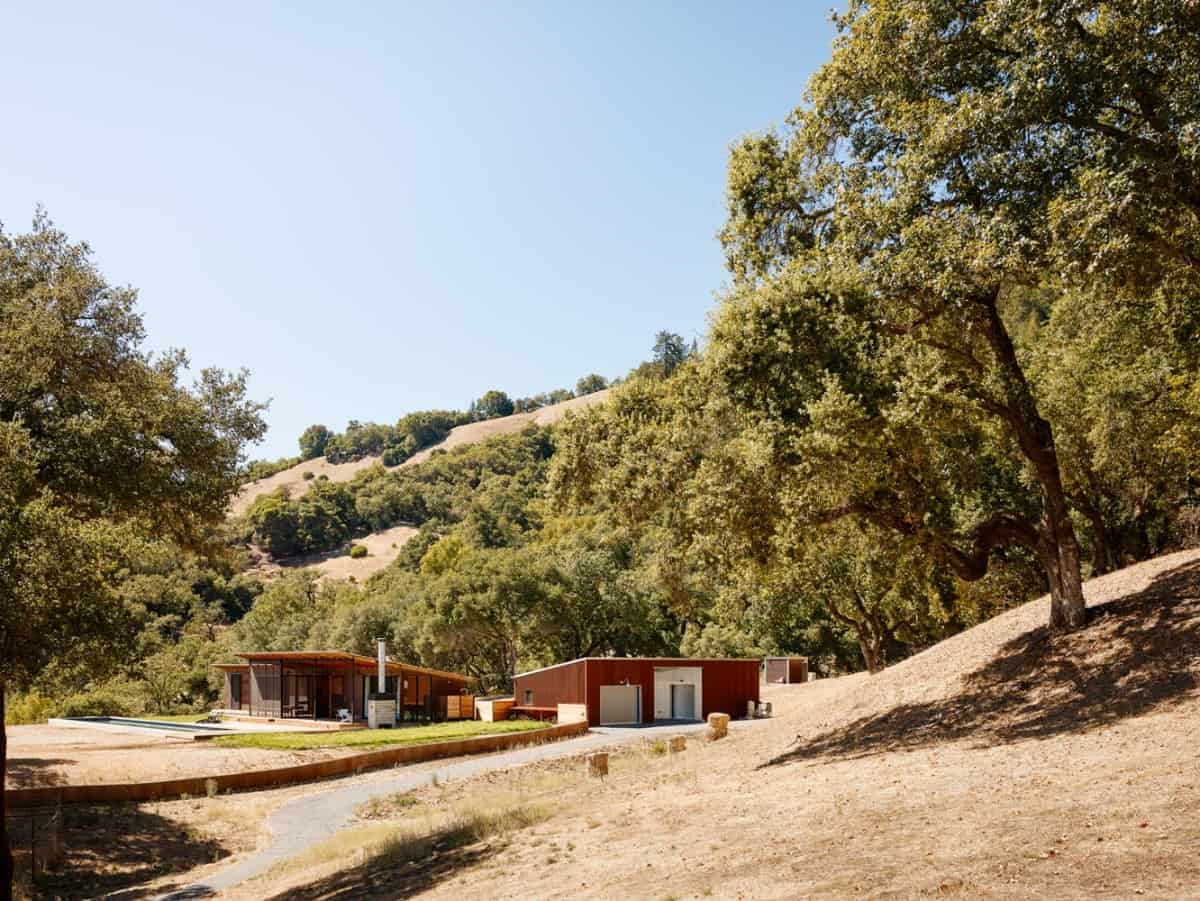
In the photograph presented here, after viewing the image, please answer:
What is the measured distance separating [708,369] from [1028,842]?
10.8 metres

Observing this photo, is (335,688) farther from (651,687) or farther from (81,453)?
(81,453)

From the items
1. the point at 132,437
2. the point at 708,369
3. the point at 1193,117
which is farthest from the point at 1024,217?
the point at 132,437

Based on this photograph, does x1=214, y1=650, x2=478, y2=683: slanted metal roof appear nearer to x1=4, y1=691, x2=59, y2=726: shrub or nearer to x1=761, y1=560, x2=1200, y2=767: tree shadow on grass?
x1=4, y1=691, x2=59, y2=726: shrub

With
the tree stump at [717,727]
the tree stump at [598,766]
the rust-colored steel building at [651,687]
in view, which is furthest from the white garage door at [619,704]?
Answer: the tree stump at [598,766]

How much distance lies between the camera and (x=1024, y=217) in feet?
51.6

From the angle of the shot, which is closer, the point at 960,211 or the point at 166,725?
the point at 960,211

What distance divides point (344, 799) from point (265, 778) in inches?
190

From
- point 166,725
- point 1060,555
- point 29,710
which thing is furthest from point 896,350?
point 29,710

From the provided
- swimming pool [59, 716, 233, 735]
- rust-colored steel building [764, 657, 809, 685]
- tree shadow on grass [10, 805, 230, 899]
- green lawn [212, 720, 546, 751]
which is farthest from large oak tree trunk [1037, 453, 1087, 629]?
→ rust-colored steel building [764, 657, 809, 685]

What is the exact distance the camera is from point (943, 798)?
497 inches

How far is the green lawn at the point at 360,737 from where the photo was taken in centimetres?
3572

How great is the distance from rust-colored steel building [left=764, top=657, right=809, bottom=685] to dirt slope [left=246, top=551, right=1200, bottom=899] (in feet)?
124

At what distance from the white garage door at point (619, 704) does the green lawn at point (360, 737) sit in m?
4.74

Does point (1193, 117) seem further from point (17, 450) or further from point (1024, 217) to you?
point (17, 450)
